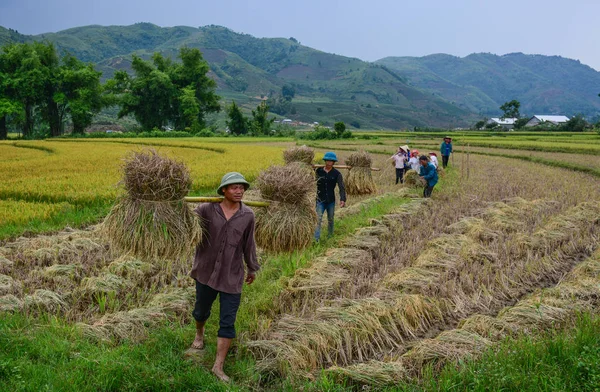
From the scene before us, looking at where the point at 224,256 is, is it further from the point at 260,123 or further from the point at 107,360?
the point at 260,123

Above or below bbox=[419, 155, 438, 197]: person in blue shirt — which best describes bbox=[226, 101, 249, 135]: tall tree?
above

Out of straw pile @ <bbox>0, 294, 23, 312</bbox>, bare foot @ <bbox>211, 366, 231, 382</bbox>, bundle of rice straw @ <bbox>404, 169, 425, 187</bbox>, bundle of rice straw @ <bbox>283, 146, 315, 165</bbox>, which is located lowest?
bare foot @ <bbox>211, 366, 231, 382</bbox>

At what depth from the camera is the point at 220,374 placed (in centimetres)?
362

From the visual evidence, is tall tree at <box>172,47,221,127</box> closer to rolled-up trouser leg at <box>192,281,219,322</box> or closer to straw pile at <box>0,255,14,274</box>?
straw pile at <box>0,255,14,274</box>

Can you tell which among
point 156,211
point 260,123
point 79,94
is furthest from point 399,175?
point 79,94

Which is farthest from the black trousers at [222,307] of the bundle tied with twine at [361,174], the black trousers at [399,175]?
the black trousers at [399,175]

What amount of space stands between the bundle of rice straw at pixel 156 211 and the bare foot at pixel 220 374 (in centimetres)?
106

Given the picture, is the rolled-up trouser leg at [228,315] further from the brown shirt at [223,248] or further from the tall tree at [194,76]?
the tall tree at [194,76]

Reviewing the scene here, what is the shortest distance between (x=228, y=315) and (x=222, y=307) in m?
0.10

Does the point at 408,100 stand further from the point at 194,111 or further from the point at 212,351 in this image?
the point at 212,351

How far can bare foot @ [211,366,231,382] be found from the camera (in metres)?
3.58

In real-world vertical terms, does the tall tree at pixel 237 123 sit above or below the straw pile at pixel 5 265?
above

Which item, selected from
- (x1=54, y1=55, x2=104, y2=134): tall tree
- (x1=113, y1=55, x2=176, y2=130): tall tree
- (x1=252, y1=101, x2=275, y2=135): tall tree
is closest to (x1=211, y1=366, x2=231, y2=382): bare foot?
(x1=54, y1=55, x2=104, y2=134): tall tree

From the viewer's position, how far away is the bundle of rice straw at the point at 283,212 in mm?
5398
